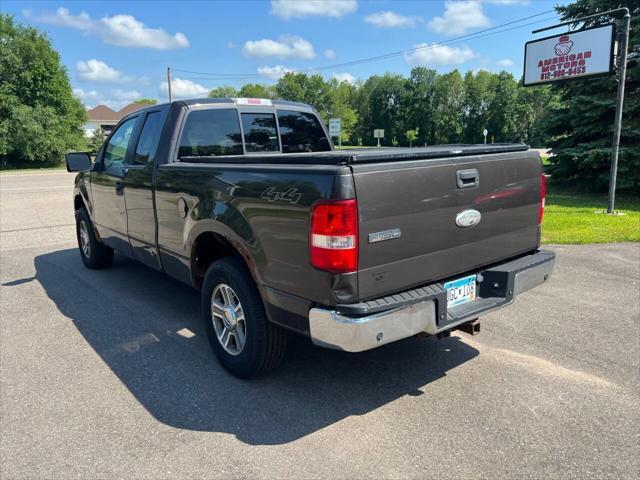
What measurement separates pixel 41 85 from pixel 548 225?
1622 inches

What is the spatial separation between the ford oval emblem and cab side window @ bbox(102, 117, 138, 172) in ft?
11.9

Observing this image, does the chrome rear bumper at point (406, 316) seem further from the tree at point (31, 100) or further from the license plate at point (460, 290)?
the tree at point (31, 100)

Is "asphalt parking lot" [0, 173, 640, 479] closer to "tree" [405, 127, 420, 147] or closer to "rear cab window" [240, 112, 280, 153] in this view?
"rear cab window" [240, 112, 280, 153]

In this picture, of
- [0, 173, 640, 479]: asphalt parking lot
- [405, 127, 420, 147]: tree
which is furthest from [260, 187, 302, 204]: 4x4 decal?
[405, 127, 420, 147]: tree

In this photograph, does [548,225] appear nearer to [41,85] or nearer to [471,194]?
[471,194]

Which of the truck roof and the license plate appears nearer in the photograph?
the license plate

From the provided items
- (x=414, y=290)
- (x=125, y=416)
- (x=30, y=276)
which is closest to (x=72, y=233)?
(x=30, y=276)

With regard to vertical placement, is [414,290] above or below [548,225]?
above

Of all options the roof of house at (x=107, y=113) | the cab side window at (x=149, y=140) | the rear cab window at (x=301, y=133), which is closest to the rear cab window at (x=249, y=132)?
the rear cab window at (x=301, y=133)

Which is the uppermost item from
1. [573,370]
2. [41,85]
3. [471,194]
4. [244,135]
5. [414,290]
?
[41,85]

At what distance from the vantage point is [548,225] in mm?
9312

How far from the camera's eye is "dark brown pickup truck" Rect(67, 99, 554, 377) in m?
2.65

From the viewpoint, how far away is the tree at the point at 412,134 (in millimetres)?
84875

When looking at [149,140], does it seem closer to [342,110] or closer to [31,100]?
[31,100]
